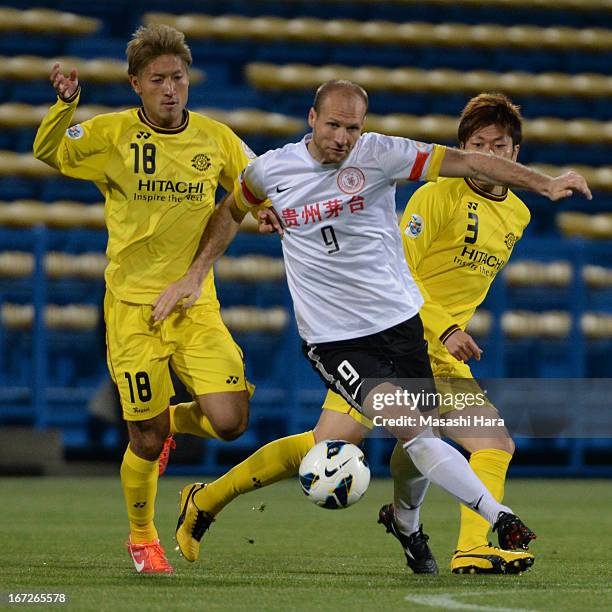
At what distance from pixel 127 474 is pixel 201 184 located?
1238 mm

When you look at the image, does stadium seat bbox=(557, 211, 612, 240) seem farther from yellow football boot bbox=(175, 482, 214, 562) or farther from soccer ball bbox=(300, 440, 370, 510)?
soccer ball bbox=(300, 440, 370, 510)

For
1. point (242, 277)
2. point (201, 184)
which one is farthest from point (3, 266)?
point (201, 184)

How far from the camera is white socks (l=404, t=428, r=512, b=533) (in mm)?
4965

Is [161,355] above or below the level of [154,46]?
below

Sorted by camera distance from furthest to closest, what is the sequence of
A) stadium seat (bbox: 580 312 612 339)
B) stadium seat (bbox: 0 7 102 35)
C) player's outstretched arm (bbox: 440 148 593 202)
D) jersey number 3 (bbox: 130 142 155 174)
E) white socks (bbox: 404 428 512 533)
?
stadium seat (bbox: 0 7 102 35), stadium seat (bbox: 580 312 612 339), jersey number 3 (bbox: 130 142 155 174), white socks (bbox: 404 428 512 533), player's outstretched arm (bbox: 440 148 593 202)

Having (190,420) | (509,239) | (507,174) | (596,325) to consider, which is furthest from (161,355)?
(596,325)

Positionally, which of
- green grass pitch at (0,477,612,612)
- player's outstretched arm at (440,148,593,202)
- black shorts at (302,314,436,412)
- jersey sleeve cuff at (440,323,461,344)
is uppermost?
player's outstretched arm at (440,148,593,202)

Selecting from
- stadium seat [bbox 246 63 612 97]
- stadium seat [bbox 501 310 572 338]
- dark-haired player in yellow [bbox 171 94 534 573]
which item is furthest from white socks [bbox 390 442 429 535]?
stadium seat [bbox 246 63 612 97]

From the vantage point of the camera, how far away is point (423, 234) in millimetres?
5766

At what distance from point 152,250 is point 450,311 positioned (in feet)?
4.13

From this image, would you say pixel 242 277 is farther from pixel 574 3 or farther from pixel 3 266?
pixel 574 3

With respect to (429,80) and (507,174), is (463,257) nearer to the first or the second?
(507,174)

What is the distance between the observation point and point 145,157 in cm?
589

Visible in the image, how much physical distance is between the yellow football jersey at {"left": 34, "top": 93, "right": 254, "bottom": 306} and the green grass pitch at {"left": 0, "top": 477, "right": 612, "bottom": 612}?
120 cm
